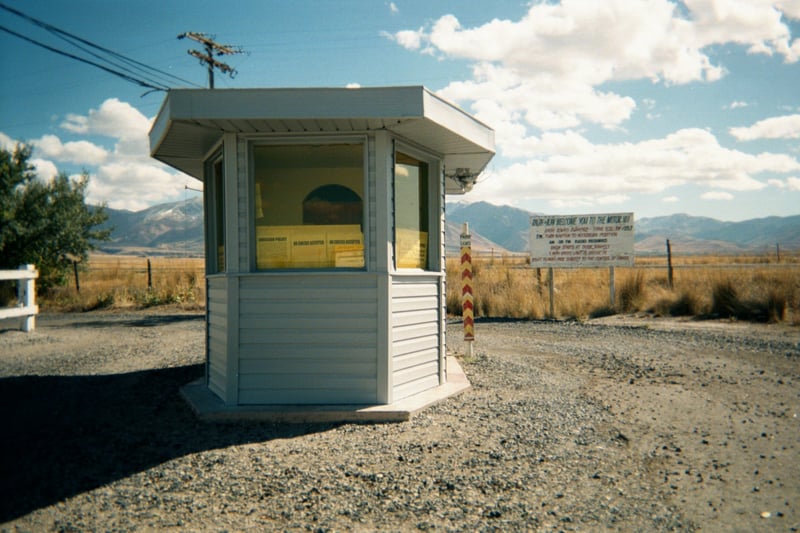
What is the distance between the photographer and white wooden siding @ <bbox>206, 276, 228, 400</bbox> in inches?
229

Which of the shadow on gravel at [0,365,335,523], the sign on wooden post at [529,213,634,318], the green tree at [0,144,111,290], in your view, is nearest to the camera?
the shadow on gravel at [0,365,335,523]

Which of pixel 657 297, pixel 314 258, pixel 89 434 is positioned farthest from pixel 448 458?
pixel 657 297

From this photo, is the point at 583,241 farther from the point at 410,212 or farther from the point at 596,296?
the point at 410,212

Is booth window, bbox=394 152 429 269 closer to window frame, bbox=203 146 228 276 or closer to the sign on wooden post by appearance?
window frame, bbox=203 146 228 276

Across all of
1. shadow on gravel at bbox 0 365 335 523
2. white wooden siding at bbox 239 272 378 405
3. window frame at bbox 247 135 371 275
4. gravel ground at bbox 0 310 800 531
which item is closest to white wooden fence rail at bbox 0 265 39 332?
gravel ground at bbox 0 310 800 531

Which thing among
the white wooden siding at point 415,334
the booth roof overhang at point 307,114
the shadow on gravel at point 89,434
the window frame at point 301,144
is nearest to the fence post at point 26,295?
the shadow on gravel at point 89,434

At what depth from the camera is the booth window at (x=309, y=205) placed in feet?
18.7

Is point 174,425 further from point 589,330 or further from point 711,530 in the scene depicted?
point 589,330

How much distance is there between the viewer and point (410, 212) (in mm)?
6227

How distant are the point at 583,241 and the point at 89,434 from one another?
13037 mm

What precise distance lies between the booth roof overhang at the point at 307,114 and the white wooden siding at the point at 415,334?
1.56 m

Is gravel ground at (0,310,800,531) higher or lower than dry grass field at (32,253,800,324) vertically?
lower

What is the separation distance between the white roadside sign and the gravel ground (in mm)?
7350

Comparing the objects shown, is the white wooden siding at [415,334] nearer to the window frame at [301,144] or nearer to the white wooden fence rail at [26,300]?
Result: the window frame at [301,144]
